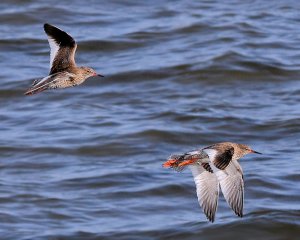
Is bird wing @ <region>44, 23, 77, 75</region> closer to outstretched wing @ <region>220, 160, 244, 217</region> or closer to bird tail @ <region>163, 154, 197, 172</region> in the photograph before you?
bird tail @ <region>163, 154, 197, 172</region>

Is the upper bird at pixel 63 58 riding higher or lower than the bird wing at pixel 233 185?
higher

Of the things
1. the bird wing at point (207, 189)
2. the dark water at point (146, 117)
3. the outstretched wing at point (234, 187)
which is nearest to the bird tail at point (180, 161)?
the bird wing at point (207, 189)

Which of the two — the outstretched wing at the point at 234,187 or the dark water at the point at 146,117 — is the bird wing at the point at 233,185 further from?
the dark water at the point at 146,117

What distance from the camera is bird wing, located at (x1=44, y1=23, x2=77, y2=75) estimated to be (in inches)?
443

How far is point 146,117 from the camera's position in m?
16.9

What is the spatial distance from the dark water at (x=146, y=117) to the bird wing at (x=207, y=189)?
187 cm

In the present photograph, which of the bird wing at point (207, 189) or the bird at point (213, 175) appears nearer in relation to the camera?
the bird at point (213, 175)

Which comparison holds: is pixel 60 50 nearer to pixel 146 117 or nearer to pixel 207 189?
pixel 207 189

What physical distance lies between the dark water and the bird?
1885 millimetres

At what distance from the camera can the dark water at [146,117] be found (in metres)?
13.6

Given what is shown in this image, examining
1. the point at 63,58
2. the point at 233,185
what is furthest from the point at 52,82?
the point at 233,185

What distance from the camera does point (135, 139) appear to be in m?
16.0

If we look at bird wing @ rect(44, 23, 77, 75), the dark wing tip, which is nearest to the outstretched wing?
bird wing @ rect(44, 23, 77, 75)

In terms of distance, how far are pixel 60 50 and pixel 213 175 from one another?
2050 mm
